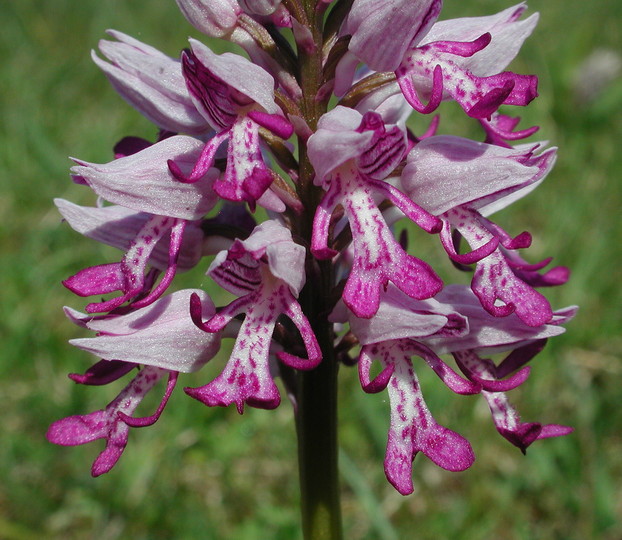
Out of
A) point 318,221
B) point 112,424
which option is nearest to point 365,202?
point 318,221

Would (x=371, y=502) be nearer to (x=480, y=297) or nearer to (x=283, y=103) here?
(x=480, y=297)

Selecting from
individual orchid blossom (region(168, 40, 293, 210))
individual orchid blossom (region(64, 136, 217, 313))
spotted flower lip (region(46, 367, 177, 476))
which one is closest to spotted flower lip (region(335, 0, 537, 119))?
individual orchid blossom (region(168, 40, 293, 210))

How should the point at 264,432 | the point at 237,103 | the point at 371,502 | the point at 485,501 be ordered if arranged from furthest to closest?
the point at 264,432 → the point at 485,501 → the point at 371,502 → the point at 237,103

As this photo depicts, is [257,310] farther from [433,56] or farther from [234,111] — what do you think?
[433,56]

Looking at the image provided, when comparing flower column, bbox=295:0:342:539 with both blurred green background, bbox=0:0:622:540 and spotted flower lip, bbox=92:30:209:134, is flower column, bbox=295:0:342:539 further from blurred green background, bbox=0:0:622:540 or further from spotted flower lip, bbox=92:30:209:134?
blurred green background, bbox=0:0:622:540

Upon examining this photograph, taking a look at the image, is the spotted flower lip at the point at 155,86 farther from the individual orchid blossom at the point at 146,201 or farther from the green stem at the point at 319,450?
the green stem at the point at 319,450

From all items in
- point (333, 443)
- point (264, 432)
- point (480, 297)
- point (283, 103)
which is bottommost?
point (264, 432)

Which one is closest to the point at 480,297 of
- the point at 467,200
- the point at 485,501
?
the point at 467,200
